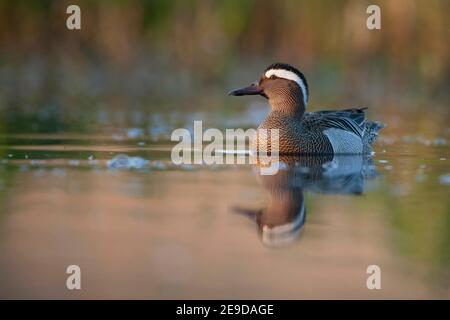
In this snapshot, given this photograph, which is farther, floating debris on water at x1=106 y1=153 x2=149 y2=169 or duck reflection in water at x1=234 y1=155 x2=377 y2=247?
floating debris on water at x1=106 y1=153 x2=149 y2=169

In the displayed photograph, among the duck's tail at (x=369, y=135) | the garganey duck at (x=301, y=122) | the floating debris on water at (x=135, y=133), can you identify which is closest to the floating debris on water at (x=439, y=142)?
the duck's tail at (x=369, y=135)

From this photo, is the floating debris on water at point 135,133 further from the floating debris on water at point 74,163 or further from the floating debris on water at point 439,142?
the floating debris on water at point 439,142

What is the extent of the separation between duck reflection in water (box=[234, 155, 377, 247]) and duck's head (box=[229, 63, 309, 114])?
2.83ft

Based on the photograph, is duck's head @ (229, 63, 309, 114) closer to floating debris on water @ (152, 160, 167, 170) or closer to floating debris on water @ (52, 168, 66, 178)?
floating debris on water @ (152, 160, 167, 170)

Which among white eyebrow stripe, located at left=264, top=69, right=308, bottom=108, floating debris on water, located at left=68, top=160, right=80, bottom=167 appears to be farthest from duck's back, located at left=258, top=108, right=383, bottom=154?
floating debris on water, located at left=68, top=160, right=80, bottom=167

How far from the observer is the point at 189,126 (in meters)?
12.5

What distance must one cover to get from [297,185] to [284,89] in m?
2.86

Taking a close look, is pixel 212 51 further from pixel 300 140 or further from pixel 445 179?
pixel 445 179

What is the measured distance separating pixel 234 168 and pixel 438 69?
909 centimetres

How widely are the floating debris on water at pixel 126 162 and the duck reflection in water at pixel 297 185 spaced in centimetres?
104

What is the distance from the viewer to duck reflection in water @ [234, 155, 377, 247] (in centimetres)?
618

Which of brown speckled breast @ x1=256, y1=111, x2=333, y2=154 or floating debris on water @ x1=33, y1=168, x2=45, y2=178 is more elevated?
brown speckled breast @ x1=256, y1=111, x2=333, y2=154

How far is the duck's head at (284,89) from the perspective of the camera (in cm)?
1036

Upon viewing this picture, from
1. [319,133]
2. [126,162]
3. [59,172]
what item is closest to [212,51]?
[319,133]
